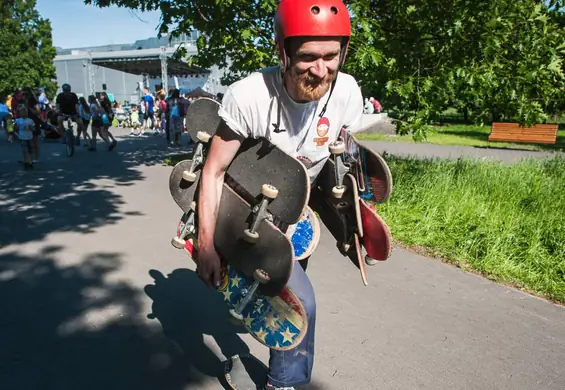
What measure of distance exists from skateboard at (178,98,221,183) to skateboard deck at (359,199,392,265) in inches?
30.5

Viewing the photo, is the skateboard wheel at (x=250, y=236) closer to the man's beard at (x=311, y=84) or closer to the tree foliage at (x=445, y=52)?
the man's beard at (x=311, y=84)

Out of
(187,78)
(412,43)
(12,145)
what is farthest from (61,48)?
(412,43)

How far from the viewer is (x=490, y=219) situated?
4836mm

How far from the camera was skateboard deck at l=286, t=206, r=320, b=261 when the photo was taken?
2109 mm

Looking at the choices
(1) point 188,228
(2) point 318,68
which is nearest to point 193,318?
(1) point 188,228

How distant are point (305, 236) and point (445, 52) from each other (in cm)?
470

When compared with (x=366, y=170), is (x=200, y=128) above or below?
above

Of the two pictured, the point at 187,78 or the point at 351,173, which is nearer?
the point at 351,173

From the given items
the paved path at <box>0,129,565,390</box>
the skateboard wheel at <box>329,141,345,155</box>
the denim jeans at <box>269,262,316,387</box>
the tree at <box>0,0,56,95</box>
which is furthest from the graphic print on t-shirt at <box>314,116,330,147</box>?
the tree at <box>0,0,56,95</box>

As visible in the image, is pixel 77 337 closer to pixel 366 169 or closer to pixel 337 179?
pixel 337 179

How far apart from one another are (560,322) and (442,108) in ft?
11.1

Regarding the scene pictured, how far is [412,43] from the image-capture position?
19.6 feet

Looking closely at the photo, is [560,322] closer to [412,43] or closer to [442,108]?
[442,108]

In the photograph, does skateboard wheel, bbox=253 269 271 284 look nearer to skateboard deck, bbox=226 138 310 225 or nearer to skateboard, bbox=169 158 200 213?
skateboard deck, bbox=226 138 310 225
